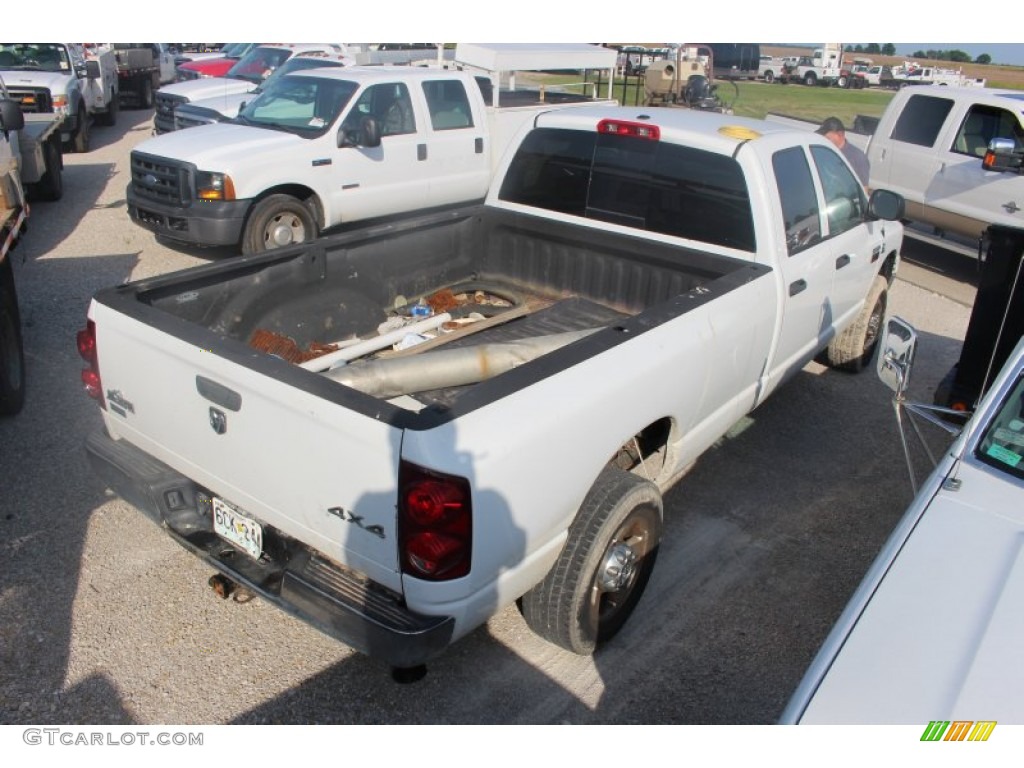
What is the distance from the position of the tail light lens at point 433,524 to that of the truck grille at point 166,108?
12.3 meters

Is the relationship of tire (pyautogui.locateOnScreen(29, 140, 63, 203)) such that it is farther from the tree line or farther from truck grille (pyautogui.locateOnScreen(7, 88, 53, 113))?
the tree line

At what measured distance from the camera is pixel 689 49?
2766cm

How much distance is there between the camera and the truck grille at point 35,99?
12609 millimetres

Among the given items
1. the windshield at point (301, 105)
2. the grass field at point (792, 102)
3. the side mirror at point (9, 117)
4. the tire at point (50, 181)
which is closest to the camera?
the side mirror at point (9, 117)

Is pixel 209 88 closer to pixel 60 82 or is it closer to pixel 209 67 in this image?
pixel 60 82

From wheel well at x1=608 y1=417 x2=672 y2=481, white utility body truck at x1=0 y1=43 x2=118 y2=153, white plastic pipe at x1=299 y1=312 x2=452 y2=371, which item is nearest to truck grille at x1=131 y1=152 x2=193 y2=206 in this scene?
white utility body truck at x1=0 y1=43 x2=118 y2=153

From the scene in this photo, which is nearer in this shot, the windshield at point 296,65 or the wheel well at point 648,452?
the wheel well at point 648,452

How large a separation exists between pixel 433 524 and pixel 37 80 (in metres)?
13.6

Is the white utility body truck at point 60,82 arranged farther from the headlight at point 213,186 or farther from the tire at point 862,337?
the tire at point 862,337

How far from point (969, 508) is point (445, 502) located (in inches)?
67.2

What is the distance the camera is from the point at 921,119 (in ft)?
32.8

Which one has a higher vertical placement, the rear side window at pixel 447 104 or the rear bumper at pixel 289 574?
the rear side window at pixel 447 104

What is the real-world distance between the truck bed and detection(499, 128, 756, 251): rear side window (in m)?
0.13

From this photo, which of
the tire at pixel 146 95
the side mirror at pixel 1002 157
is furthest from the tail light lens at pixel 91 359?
the tire at pixel 146 95
